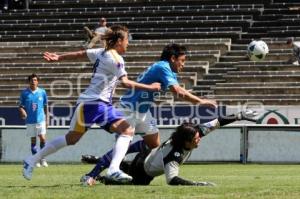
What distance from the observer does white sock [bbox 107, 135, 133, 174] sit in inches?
A: 412

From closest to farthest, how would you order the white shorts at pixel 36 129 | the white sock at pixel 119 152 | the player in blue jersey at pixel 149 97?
the white sock at pixel 119 152 → the player in blue jersey at pixel 149 97 → the white shorts at pixel 36 129

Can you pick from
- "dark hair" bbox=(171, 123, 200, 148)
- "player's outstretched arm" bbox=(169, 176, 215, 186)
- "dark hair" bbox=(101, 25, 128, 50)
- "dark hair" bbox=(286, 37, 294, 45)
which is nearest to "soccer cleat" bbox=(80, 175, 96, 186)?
"player's outstretched arm" bbox=(169, 176, 215, 186)

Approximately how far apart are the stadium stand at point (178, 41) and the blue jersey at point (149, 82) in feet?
57.2

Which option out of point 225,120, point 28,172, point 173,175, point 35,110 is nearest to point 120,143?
point 173,175

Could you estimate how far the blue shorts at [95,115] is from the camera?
35.1 feet

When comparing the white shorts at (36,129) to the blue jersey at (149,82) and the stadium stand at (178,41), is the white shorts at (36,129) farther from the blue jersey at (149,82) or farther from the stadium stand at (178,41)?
the stadium stand at (178,41)

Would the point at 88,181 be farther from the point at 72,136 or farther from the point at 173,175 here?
the point at 173,175

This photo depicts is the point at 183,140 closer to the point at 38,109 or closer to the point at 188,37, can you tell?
the point at 38,109

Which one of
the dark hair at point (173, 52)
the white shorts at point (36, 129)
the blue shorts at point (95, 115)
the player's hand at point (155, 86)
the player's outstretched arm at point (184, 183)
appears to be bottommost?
the white shorts at point (36, 129)

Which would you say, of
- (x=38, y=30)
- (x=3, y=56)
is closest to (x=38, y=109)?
(x=3, y=56)

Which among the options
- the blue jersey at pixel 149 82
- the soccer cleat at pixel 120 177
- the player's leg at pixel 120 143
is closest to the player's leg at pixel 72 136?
the player's leg at pixel 120 143

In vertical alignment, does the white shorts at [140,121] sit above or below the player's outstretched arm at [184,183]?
above

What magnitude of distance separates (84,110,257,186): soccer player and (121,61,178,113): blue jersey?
2.23 ft

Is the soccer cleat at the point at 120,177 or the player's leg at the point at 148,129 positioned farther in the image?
the player's leg at the point at 148,129
